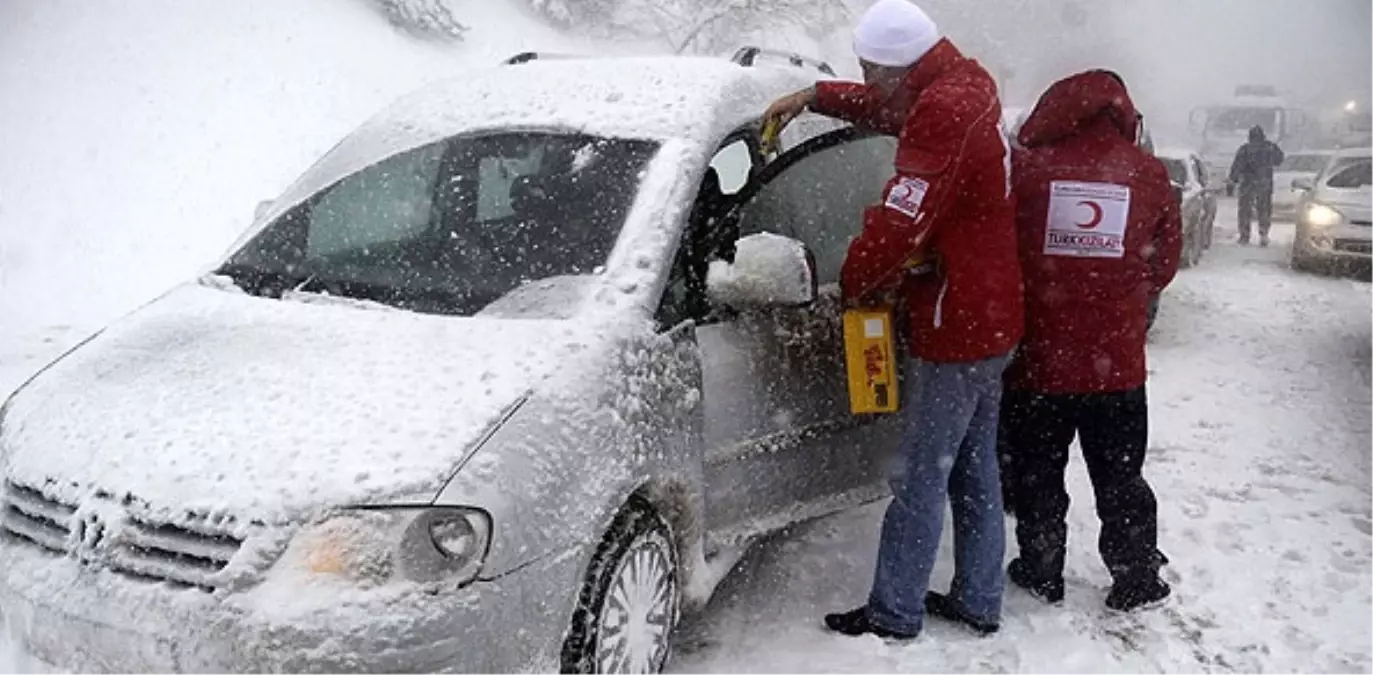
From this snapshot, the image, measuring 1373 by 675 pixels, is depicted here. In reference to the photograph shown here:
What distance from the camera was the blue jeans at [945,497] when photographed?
3.74m

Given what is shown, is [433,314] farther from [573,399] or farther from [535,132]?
[535,132]

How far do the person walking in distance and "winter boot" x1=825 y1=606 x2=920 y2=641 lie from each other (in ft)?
48.8

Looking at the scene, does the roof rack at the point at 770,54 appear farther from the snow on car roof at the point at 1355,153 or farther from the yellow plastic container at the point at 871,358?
the snow on car roof at the point at 1355,153

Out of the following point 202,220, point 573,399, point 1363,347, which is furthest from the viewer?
point 202,220

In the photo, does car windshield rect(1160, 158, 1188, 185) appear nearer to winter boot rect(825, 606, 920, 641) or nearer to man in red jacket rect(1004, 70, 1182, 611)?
man in red jacket rect(1004, 70, 1182, 611)

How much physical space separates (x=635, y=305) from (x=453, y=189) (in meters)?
1.05

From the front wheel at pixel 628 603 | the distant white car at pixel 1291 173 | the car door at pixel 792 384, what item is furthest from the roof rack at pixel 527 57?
the distant white car at pixel 1291 173

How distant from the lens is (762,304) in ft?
11.5

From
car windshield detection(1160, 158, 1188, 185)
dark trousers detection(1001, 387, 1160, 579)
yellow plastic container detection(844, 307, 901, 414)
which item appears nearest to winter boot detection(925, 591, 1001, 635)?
dark trousers detection(1001, 387, 1160, 579)

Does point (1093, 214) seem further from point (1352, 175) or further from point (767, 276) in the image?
point (1352, 175)

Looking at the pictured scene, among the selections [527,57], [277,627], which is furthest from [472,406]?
[527,57]

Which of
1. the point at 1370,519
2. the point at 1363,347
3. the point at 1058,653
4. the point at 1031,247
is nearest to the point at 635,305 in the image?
the point at 1031,247

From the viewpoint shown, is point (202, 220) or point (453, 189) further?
point (202, 220)

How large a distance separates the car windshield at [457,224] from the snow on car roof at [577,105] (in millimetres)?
69
